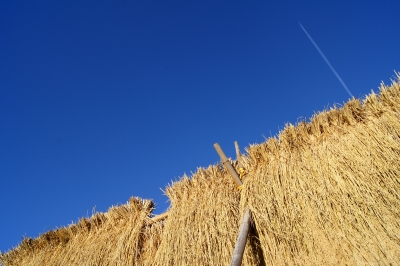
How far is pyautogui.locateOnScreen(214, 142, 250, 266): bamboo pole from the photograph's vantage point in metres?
2.83

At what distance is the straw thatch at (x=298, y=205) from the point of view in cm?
276

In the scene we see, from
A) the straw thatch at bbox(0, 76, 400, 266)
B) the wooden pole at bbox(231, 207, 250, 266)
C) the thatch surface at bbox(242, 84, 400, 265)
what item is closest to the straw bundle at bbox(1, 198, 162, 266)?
the straw thatch at bbox(0, 76, 400, 266)

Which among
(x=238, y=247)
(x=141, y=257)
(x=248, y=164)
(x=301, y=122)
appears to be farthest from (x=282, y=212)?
(x=141, y=257)

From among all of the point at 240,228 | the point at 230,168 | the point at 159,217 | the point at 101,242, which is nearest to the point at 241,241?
the point at 240,228

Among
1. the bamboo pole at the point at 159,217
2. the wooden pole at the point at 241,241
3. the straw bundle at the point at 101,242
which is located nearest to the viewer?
the wooden pole at the point at 241,241

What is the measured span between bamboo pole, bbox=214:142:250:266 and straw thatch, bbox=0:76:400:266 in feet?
0.42

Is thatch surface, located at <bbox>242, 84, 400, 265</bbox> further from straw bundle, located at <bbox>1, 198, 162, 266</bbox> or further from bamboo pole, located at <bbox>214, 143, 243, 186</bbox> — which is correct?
straw bundle, located at <bbox>1, 198, 162, 266</bbox>

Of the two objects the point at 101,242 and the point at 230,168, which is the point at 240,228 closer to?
the point at 230,168

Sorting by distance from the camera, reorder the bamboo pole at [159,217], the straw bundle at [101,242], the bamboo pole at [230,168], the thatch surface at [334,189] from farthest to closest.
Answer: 1. the bamboo pole at [159,217]
2. the straw bundle at [101,242]
3. the bamboo pole at [230,168]
4. the thatch surface at [334,189]

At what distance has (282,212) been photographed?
3.19 meters

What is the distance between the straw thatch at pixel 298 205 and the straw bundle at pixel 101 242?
2cm

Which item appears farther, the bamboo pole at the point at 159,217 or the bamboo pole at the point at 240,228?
the bamboo pole at the point at 159,217

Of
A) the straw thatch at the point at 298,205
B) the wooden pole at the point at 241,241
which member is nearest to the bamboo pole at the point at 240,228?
the wooden pole at the point at 241,241

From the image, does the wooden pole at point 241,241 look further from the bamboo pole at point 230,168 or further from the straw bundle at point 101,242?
the straw bundle at point 101,242
